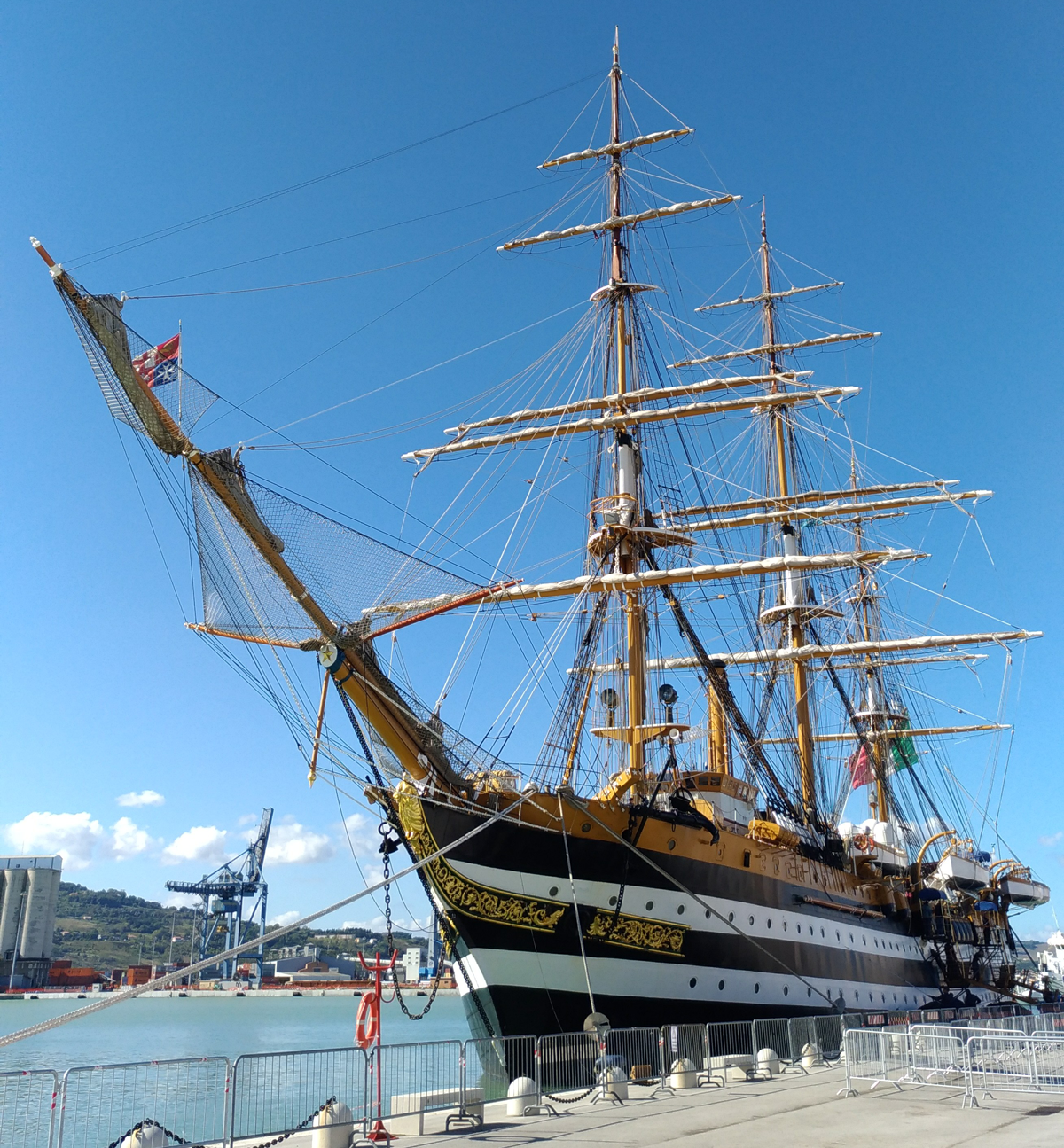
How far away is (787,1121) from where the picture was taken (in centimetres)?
1162

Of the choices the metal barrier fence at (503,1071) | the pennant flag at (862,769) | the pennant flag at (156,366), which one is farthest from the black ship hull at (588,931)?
the pennant flag at (862,769)

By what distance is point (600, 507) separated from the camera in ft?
87.6

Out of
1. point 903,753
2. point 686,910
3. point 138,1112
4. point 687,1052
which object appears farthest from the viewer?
point 903,753

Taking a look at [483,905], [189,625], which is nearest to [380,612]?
[189,625]

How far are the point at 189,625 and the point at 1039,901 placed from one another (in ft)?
129

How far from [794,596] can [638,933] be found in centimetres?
2190

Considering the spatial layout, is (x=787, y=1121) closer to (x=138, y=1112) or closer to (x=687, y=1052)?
(x=687, y=1052)

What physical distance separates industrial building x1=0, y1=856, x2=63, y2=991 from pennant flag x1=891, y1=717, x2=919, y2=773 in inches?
4164

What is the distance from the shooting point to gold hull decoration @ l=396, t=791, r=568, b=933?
16578 mm

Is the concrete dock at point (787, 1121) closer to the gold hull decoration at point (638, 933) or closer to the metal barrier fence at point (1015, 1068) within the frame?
the metal barrier fence at point (1015, 1068)

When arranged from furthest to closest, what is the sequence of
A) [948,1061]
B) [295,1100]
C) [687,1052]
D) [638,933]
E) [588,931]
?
[295,1100], [638,933], [588,931], [687,1052], [948,1061]

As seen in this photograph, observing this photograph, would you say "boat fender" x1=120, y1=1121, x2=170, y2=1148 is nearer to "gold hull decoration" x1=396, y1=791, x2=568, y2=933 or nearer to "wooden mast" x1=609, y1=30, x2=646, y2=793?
"gold hull decoration" x1=396, y1=791, x2=568, y2=933

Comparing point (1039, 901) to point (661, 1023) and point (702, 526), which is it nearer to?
point (702, 526)

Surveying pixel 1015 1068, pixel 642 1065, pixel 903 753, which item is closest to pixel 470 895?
pixel 642 1065
